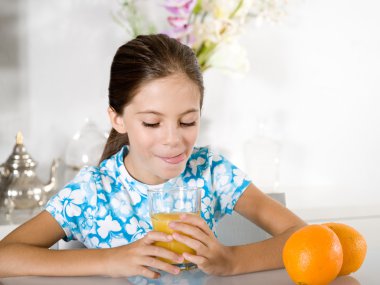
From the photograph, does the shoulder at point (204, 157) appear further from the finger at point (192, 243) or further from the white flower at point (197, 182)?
the finger at point (192, 243)

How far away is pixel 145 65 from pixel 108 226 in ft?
1.11

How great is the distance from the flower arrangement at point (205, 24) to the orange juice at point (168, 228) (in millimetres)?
1171

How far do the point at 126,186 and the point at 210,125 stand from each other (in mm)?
1056

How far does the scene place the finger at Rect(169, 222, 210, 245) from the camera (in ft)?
3.59

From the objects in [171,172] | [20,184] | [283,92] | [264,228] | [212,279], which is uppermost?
[283,92]

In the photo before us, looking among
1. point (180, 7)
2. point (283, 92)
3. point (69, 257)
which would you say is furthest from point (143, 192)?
point (283, 92)

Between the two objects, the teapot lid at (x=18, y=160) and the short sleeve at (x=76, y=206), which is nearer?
the short sleeve at (x=76, y=206)

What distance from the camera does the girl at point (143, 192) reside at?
3.73ft

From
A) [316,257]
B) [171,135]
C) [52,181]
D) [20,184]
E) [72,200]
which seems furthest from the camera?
[52,181]

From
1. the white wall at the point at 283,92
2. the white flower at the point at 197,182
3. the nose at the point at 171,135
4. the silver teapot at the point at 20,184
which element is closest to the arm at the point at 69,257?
the nose at the point at 171,135

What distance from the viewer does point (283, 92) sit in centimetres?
259

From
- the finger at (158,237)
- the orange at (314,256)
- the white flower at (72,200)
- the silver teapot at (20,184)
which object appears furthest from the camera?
the silver teapot at (20,184)

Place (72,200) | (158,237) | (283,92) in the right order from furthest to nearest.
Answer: (283,92) → (72,200) → (158,237)

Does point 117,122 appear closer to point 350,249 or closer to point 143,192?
point 143,192
